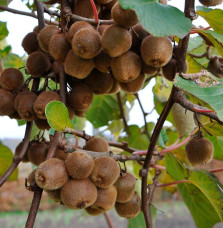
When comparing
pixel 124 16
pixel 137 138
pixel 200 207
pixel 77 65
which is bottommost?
pixel 137 138

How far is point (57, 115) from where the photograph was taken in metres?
0.67

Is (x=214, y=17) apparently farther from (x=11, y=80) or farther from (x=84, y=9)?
(x=11, y=80)

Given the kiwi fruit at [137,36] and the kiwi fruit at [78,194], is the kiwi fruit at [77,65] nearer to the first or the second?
the kiwi fruit at [137,36]

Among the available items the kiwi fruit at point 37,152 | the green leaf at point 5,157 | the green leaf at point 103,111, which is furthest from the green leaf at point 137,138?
the kiwi fruit at point 37,152

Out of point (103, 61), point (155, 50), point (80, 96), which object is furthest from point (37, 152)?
point (155, 50)

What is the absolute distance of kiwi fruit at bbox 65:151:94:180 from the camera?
2.14ft

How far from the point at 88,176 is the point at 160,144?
0.35m

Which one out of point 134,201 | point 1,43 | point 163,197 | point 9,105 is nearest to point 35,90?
point 9,105

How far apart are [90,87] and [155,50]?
225 millimetres

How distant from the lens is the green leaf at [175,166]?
0.95 metres

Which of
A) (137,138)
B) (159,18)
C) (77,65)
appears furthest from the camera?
(137,138)

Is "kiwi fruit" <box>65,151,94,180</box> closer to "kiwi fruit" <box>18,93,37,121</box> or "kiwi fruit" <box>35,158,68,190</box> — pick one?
"kiwi fruit" <box>35,158,68,190</box>

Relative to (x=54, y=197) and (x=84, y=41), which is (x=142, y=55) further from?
(x=54, y=197)

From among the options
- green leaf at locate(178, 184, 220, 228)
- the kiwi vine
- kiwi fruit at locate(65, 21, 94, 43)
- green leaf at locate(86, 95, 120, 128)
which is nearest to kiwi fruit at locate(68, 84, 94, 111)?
the kiwi vine
